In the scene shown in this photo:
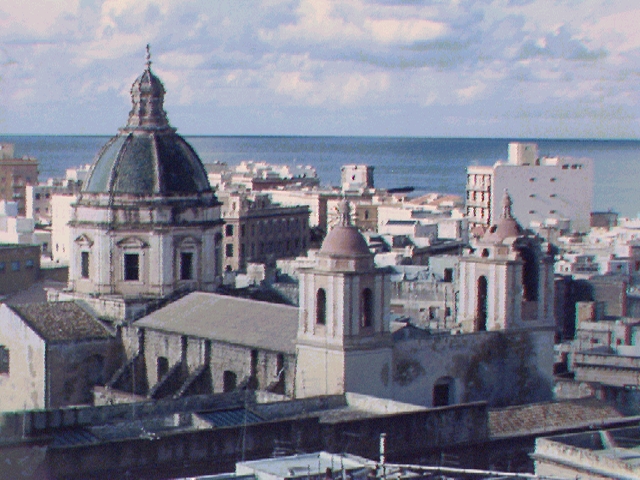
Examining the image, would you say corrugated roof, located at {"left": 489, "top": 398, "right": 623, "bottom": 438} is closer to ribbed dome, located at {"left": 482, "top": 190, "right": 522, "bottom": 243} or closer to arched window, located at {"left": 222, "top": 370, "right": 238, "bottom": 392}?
ribbed dome, located at {"left": 482, "top": 190, "right": 522, "bottom": 243}

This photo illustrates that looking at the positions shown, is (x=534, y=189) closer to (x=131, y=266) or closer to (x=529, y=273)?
(x=131, y=266)

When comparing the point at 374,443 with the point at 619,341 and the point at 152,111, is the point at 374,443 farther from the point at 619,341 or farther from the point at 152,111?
the point at 619,341

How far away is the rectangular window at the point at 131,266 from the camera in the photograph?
43491 millimetres

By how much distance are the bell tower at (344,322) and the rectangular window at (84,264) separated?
35.2ft

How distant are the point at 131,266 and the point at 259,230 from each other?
136ft

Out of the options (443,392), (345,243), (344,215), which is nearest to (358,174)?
(443,392)

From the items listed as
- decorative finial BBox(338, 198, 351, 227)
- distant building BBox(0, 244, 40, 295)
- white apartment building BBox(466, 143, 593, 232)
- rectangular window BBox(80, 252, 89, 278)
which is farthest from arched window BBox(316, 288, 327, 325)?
white apartment building BBox(466, 143, 593, 232)

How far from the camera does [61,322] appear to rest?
42.7 m

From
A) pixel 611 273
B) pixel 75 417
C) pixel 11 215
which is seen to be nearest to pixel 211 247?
pixel 75 417

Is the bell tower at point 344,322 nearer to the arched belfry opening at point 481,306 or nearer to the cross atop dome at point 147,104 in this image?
the arched belfry opening at point 481,306

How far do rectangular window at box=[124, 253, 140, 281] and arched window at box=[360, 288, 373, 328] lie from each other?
35.0ft

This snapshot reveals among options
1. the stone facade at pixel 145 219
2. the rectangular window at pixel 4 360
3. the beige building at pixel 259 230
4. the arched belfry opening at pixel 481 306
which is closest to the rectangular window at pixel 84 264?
the stone facade at pixel 145 219

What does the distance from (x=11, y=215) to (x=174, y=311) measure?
45.9 meters

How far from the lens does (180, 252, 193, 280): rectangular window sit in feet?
143
